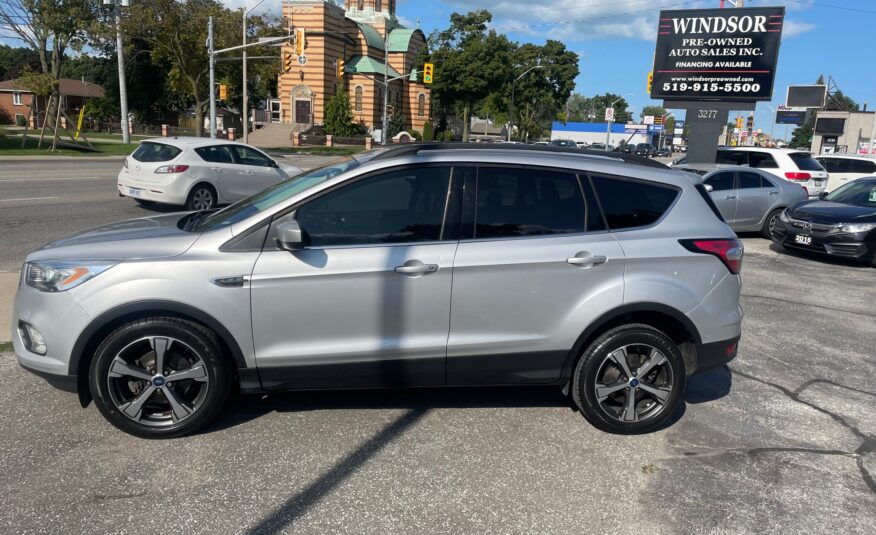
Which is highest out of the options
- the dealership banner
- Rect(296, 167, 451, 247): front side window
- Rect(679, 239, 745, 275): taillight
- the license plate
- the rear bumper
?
the dealership banner

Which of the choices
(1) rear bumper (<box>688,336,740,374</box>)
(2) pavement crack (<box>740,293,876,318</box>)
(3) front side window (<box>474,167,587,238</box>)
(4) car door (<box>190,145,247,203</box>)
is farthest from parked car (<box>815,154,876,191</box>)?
(3) front side window (<box>474,167,587,238</box>)

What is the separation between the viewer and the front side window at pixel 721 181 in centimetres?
1316

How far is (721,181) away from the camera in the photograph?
520 inches

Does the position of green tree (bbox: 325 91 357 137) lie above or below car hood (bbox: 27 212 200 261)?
above

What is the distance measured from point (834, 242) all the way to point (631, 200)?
8.27 metres

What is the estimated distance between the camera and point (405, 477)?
12.3 feet

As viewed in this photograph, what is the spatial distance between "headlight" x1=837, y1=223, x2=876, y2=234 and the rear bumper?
7894 millimetres

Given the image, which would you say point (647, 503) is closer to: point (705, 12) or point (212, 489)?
point (212, 489)

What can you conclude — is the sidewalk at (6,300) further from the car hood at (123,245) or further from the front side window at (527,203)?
the front side window at (527,203)

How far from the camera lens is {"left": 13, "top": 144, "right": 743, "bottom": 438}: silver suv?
3.86m

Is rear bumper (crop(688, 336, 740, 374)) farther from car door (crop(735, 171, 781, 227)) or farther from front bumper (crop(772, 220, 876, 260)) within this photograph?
car door (crop(735, 171, 781, 227))

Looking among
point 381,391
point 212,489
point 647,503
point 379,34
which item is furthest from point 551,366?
point 379,34

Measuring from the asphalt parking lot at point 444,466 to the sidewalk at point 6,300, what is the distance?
607 mm

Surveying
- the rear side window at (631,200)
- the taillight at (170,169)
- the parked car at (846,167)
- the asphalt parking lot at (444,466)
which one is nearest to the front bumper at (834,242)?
the asphalt parking lot at (444,466)
